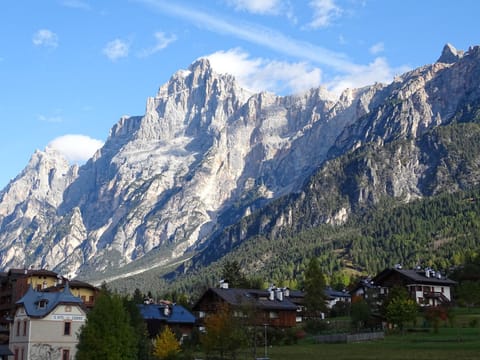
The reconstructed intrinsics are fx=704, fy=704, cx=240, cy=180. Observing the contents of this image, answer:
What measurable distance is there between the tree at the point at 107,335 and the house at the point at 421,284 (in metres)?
85.9

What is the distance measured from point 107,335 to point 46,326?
20.4 metres

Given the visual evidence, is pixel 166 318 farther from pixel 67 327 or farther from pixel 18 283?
pixel 67 327

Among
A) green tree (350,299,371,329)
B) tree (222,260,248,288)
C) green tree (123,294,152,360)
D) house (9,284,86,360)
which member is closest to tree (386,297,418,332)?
green tree (350,299,371,329)

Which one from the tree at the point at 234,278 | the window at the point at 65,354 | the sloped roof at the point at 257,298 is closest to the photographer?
the window at the point at 65,354

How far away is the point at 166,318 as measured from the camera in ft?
396

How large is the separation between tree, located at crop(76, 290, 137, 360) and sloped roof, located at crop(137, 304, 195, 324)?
1840 inches

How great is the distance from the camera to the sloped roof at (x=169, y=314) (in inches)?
4705

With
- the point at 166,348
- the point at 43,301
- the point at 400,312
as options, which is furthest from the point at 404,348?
the point at 43,301

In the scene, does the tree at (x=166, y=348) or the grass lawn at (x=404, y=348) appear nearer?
the grass lawn at (x=404, y=348)

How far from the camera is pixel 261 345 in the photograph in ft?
346

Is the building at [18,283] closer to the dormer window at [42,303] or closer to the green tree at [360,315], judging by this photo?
the dormer window at [42,303]

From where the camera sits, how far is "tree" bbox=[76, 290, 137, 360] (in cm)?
6900

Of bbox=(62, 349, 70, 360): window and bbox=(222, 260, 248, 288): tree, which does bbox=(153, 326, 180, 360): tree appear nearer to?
bbox=(62, 349, 70, 360): window

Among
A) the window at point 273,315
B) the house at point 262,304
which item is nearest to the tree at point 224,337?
the house at point 262,304
